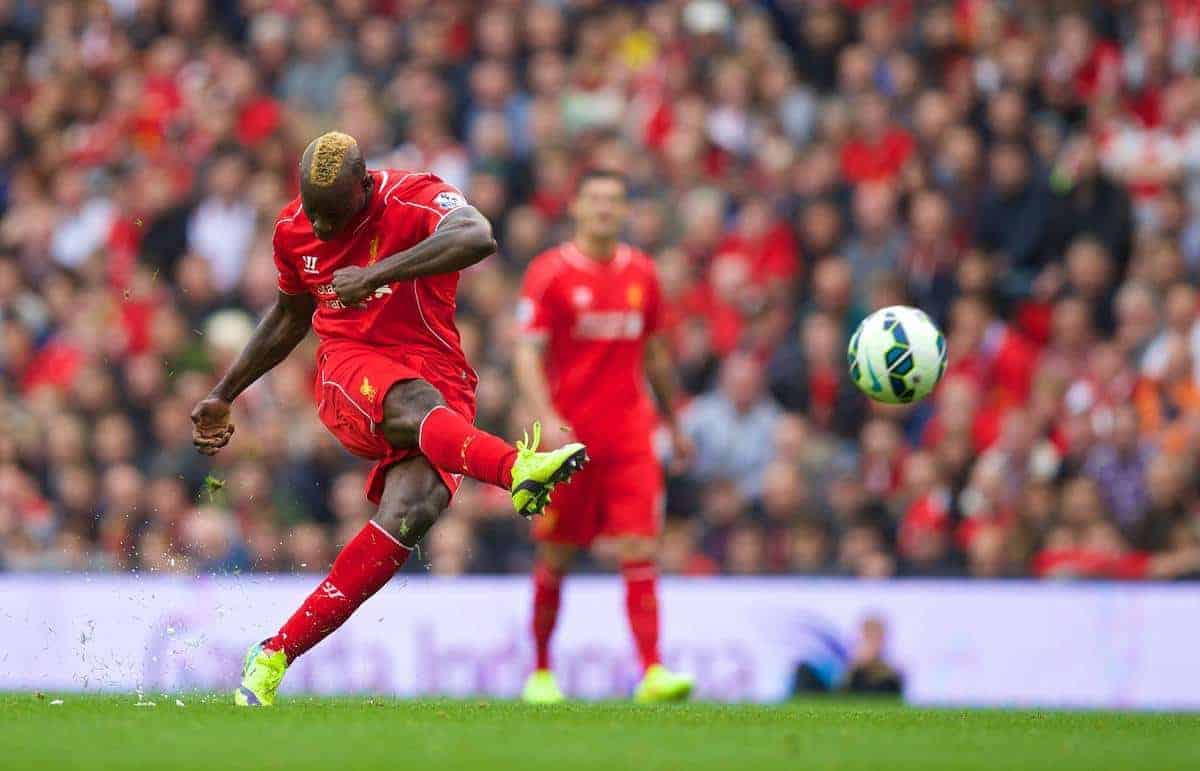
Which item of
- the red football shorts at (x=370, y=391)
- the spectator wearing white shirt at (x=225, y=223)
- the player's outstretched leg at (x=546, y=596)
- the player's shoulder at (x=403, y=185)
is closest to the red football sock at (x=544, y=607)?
the player's outstretched leg at (x=546, y=596)

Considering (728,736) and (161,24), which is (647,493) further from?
(161,24)

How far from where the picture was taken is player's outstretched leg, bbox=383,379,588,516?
24.5ft

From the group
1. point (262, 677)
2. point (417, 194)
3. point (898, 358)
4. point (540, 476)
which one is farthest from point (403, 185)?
point (898, 358)

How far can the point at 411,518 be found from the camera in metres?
7.94

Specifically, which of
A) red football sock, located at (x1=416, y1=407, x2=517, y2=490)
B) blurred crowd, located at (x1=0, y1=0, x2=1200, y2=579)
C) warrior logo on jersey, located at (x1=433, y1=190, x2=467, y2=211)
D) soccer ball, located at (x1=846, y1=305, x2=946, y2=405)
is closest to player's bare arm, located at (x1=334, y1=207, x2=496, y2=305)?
warrior logo on jersey, located at (x1=433, y1=190, x2=467, y2=211)

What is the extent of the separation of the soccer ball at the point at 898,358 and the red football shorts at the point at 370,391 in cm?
199

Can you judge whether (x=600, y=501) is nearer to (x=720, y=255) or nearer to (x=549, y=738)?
(x=549, y=738)

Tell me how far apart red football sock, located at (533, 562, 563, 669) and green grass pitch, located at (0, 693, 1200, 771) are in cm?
196

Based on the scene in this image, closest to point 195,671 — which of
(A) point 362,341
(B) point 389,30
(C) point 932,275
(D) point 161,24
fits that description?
(A) point 362,341

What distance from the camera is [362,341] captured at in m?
8.28

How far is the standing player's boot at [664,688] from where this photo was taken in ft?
32.6

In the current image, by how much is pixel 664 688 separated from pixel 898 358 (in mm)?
2092

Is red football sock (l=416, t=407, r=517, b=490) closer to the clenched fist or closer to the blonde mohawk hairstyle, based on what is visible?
the blonde mohawk hairstyle

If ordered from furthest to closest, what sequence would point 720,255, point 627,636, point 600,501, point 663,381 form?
1. point 720,255
2. point 627,636
3. point 663,381
4. point 600,501
